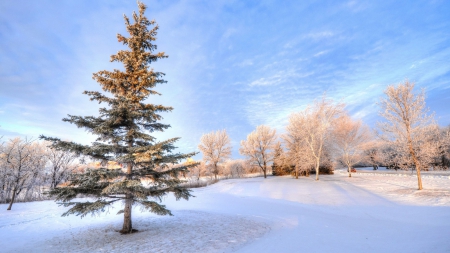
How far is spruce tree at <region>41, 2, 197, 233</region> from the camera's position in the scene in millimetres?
7176

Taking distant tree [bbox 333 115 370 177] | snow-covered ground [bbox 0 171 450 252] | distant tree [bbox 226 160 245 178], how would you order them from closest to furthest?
snow-covered ground [bbox 0 171 450 252]
distant tree [bbox 333 115 370 177]
distant tree [bbox 226 160 245 178]

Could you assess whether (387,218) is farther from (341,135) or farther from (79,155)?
(341,135)

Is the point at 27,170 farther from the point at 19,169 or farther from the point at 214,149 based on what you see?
the point at 214,149

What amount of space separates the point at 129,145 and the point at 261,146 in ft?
94.7

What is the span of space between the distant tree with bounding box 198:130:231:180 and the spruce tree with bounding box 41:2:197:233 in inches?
1154

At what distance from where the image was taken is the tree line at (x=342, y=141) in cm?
1595

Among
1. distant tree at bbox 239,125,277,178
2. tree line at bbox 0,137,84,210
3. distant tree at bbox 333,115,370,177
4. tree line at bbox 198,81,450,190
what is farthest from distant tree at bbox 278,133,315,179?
tree line at bbox 0,137,84,210

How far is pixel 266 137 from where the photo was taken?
3519 cm

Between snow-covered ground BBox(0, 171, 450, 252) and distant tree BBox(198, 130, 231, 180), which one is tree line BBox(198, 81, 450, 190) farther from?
snow-covered ground BBox(0, 171, 450, 252)

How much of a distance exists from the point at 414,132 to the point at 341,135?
12846 mm

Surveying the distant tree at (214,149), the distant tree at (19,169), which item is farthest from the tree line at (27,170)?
the distant tree at (214,149)

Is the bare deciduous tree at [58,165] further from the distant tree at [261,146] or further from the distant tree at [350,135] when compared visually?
the distant tree at [350,135]

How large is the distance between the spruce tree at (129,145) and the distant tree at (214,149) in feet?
96.2

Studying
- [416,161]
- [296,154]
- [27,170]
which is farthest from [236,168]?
[27,170]
